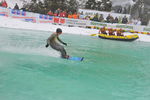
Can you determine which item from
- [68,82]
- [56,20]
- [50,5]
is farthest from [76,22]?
[68,82]

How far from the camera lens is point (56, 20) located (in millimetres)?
27953

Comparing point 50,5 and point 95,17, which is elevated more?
point 50,5

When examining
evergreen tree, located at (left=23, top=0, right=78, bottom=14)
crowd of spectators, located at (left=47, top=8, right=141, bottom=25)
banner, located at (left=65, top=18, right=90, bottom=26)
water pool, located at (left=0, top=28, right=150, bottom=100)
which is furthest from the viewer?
evergreen tree, located at (left=23, top=0, right=78, bottom=14)

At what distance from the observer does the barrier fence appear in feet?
86.6

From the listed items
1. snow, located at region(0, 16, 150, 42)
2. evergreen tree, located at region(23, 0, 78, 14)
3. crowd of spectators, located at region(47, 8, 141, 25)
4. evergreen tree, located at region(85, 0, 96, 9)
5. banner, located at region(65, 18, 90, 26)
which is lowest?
snow, located at region(0, 16, 150, 42)

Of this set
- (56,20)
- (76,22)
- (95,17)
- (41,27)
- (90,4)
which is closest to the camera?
(41,27)

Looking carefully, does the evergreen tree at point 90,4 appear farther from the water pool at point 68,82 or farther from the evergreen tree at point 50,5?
the water pool at point 68,82

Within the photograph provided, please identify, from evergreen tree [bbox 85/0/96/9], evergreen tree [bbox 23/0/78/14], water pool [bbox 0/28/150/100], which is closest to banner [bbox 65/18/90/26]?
evergreen tree [bbox 23/0/78/14]

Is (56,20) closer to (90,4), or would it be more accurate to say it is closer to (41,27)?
(41,27)

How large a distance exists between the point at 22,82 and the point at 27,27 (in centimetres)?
2018

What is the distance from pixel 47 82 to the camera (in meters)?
6.60

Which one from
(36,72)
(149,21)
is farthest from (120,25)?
(36,72)

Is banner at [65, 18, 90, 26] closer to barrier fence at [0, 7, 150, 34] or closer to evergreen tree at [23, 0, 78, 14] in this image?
barrier fence at [0, 7, 150, 34]

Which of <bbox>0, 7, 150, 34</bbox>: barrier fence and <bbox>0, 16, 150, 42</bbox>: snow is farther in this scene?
<bbox>0, 7, 150, 34</bbox>: barrier fence
